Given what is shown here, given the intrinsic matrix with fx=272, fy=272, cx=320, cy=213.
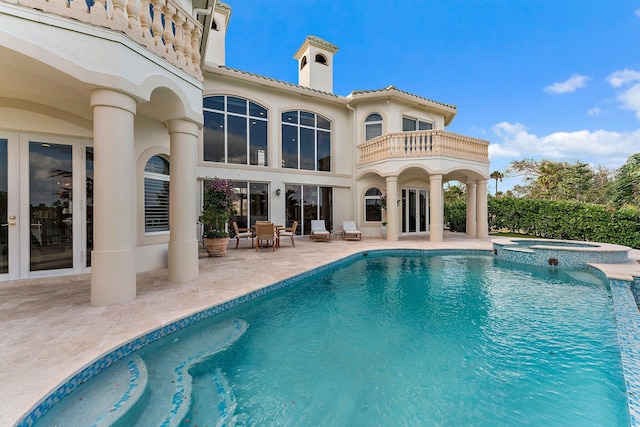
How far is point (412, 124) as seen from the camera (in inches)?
586

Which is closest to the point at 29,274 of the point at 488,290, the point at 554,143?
the point at 488,290

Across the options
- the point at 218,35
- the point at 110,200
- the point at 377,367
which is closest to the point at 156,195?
the point at 110,200

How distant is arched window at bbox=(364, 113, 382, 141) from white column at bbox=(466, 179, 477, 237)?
5.65 meters

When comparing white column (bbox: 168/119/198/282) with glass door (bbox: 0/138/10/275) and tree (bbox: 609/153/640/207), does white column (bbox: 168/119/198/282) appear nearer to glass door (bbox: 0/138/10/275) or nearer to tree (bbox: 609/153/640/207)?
glass door (bbox: 0/138/10/275)

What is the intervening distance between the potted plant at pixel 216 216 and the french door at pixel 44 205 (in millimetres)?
3038

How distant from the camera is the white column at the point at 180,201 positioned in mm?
5559

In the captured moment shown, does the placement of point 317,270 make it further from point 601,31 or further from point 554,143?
point 554,143

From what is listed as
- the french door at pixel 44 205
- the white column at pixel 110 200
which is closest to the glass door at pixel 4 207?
the french door at pixel 44 205

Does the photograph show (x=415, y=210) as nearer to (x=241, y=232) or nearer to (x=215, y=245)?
(x=241, y=232)

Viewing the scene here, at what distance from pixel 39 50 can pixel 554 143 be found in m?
64.1

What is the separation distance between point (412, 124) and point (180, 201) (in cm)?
1306

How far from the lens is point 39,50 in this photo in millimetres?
3562

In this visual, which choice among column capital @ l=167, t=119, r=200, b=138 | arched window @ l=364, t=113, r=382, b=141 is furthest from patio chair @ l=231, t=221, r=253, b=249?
arched window @ l=364, t=113, r=382, b=141

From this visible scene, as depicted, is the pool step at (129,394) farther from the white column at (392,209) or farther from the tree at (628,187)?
the tree at (628,187)
